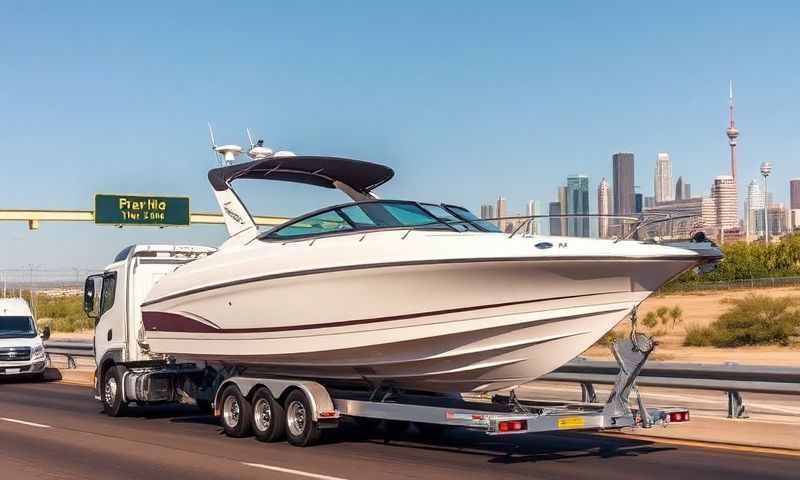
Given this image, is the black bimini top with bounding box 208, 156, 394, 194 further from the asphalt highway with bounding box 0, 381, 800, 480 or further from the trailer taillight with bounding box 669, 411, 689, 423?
the trailer taillight with bounding box 669, 411, 689, 423

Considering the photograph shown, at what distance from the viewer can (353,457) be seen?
12.0 m

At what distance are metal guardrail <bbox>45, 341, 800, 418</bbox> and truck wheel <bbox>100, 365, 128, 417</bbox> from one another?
722 centimetres

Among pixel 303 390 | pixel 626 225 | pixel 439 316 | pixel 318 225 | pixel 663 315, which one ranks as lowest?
pixel 303 390

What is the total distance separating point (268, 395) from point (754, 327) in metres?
25.2

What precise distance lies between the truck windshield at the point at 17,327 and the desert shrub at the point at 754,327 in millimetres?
22125

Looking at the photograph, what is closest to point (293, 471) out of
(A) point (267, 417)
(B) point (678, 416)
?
(A) point (267, 417)

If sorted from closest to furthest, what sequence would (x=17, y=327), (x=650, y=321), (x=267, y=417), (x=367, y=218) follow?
(x=367, y=218) → (x=267, y=417) → (x=17, y=327) → (x=650, y=321)

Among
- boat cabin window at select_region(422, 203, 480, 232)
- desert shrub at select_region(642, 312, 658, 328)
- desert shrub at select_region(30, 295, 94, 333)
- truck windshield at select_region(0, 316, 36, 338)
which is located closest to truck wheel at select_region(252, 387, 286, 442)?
boat cabin window at select_region(422, 203, 480, 232)

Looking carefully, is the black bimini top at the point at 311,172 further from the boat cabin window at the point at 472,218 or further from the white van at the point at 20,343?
the white van at the point at 20,343

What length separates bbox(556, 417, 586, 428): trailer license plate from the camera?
35.0ft

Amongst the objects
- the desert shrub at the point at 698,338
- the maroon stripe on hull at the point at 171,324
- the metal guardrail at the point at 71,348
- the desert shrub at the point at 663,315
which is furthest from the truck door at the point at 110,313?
the desert shrub at the point at 663,315

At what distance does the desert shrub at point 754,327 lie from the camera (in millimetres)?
34188

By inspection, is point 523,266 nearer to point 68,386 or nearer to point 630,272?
point 630,272

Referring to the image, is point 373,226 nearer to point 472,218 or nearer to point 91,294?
point 472,218
